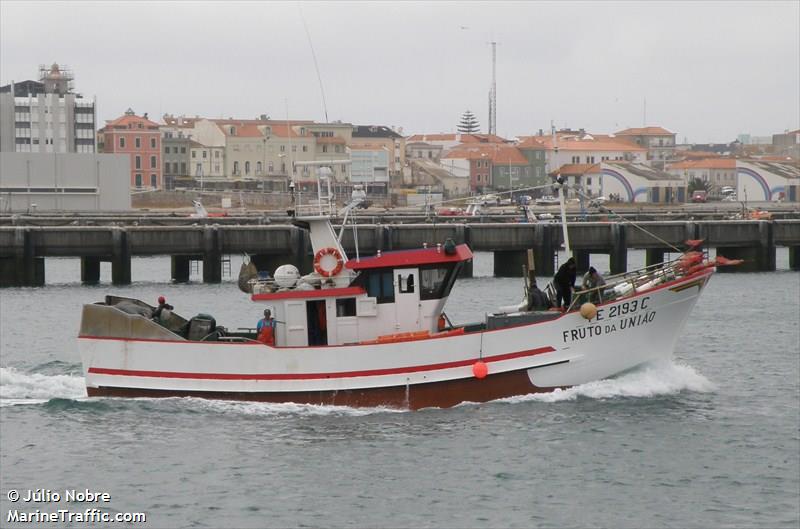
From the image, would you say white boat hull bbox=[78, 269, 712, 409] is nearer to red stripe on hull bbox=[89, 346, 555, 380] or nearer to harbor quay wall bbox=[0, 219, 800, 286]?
red stripe on hull bbox=[89, 346, 555, 380]

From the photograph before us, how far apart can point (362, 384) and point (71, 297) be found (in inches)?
1163

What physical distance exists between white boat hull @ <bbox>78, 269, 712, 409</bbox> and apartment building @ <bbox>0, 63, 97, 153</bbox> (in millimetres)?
113344

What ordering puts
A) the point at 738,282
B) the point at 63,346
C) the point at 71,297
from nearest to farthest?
the point at 63,346 < the point at 71,297 < the point at 738,282

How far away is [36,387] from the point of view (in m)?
34.0

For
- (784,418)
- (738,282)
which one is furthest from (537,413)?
(738,282)

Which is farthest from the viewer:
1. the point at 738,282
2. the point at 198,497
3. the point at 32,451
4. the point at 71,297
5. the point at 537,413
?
the point at 738,282

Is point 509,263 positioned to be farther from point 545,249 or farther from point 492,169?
point 492,169

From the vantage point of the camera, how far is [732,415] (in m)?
30.8

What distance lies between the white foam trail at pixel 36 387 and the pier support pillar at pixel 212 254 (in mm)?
27672

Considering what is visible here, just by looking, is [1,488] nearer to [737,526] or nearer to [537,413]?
[537,413]

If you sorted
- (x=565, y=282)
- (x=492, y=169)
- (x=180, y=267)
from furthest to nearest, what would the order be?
1. (x=492, y=169)
2. (x=180, y=267)
3. (x=565, y=282)

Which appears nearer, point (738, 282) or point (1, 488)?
point (1, 488)

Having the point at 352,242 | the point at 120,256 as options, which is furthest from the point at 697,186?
the point at 120,256

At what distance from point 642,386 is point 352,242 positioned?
32928mm
